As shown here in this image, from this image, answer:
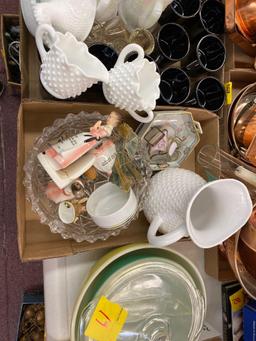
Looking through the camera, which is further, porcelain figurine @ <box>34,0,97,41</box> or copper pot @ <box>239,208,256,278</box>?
copper pot @ <box>239,208,256,278</box>

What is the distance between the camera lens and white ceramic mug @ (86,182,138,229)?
752 mm

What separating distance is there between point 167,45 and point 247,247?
525mm

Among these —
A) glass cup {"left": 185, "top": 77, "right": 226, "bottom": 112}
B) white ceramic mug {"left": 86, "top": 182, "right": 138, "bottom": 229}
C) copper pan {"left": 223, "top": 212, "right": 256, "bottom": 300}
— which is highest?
glass cup {"left": 185, "top": 77, "right": 226, "bottom": 112}

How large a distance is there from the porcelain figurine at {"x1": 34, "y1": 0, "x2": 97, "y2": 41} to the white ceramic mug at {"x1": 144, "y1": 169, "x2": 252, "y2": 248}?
360 mm

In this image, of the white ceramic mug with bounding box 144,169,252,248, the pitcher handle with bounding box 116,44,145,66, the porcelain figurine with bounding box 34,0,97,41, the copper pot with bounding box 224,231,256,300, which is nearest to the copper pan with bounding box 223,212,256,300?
the copper pot with bounding box 224,231,256,300

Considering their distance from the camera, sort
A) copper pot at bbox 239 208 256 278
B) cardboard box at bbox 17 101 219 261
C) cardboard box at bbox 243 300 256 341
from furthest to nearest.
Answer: cardboard box at bbox 243 300 256 341
copper pot at bbox 239 208 256 278
cardboard box at bbox 17 101 219 261

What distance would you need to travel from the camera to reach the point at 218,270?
3.23 ft

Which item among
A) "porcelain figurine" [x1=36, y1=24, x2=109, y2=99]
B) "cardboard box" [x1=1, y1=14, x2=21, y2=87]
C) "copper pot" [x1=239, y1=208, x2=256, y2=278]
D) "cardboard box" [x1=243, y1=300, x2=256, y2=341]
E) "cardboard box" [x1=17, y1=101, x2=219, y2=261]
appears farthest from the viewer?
"cardboard box" [x1=1, y1=14, x2=21, y2=87]

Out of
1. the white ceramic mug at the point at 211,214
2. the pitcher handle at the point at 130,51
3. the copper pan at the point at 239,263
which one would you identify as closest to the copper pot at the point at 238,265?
the copper pan at the point at 239,263

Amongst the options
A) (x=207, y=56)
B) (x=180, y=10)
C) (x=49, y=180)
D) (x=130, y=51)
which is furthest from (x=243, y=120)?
(x=49, y=180)

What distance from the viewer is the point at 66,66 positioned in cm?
63

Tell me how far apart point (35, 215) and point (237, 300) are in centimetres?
59

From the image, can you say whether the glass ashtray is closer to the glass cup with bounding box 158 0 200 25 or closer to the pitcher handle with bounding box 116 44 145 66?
the pitcher handle with bounding box 116 44 145 66

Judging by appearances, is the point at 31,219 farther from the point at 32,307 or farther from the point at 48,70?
the point at 32,307
